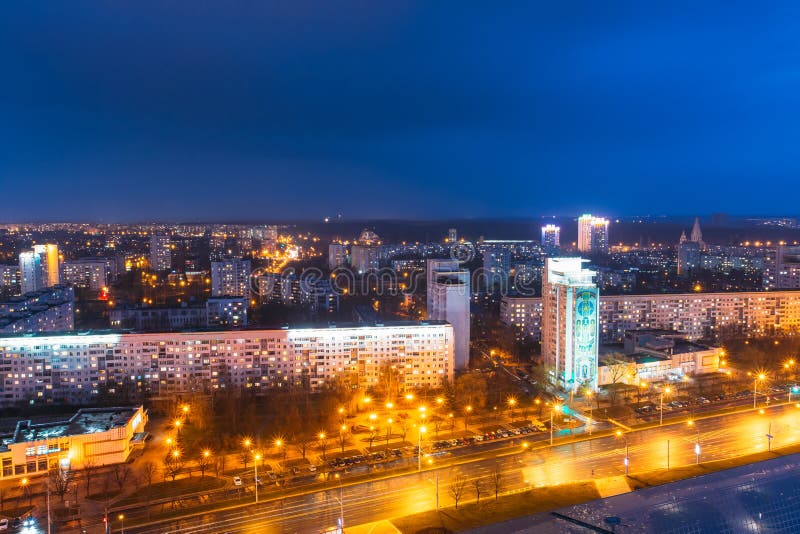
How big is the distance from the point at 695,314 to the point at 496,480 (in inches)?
775

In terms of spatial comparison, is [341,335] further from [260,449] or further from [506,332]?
[506,332]

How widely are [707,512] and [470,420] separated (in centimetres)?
792

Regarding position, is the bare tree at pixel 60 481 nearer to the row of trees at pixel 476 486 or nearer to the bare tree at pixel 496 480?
the row of trees at pixel 476 486

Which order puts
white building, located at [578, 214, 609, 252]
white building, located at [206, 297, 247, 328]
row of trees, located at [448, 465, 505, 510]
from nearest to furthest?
row of trees, located at [448, 465, 505, 510]
white building, located at [206, 297, 247, 328]
white building, located at [578, 214, 609, 252]

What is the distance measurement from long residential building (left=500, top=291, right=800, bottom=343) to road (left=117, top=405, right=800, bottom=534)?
407 inches

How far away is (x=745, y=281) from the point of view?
40.1 m

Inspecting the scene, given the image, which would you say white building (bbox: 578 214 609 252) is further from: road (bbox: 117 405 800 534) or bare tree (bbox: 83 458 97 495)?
bare tree (bbox: 83 458 97 495)

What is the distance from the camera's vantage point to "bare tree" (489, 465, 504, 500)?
11.8 meters

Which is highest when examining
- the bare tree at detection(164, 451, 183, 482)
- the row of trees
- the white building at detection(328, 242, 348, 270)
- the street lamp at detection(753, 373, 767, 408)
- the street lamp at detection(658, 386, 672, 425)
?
the white building at detection(328, 242, 348, 270)

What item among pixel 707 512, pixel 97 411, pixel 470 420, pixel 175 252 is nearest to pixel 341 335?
pixel 470 420

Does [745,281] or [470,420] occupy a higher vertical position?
[745,281]

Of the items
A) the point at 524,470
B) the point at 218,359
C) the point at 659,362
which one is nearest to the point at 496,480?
the point at 524,470

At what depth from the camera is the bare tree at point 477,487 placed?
11617mm

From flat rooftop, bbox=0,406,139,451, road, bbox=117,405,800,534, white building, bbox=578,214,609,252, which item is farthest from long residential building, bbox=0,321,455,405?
white building, bbox=578,214,609,252
